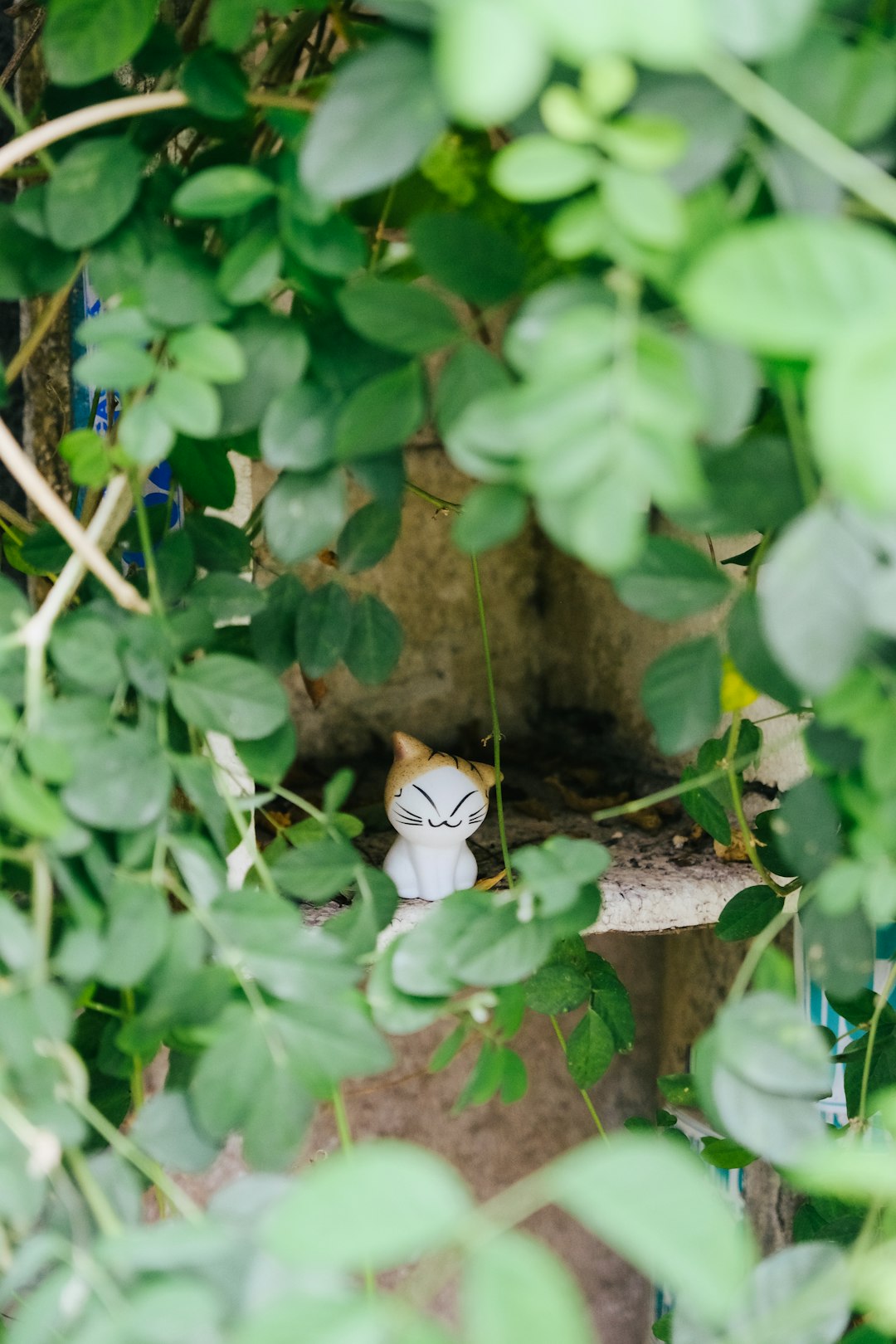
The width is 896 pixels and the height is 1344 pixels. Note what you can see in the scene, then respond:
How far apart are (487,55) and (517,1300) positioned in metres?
0.37

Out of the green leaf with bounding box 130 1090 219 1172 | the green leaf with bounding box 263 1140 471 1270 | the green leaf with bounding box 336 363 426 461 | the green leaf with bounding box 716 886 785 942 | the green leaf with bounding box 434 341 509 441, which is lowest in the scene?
the green leaf with bounding box 716 886 785 942

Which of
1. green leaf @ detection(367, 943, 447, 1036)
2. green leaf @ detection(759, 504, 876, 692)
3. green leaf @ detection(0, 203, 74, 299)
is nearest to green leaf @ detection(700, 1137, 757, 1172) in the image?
green leaf @ detection(367, 943, 447, 1036)

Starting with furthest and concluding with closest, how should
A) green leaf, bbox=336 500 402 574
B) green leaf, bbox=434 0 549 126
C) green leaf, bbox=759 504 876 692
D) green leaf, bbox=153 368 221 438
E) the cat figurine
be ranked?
the cat figurine → green leaf, bbox=336 500 402 574 → green leaf, bbox=153 368 221 438 → green leaf, bbox=759 504 876 692 → green leaf, bbox=434 0 549 126

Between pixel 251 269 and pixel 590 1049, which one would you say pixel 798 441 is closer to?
pixel 251 269

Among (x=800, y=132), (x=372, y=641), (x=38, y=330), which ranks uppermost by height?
(x=800, y=132)

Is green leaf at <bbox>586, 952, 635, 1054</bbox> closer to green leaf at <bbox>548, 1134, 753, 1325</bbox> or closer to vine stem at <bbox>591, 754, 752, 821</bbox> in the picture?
vine stem at <bbox>591, 754, 752, 821</bbox>

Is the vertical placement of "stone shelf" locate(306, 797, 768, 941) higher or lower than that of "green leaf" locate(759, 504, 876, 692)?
lower

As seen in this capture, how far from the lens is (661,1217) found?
32 cm

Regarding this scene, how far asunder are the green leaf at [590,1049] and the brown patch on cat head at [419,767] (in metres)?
0.29

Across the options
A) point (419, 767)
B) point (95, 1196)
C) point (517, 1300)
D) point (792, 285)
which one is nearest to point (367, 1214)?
point (517, 1300)

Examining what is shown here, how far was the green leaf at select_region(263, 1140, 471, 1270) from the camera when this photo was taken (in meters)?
0.30

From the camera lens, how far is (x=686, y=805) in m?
0.95

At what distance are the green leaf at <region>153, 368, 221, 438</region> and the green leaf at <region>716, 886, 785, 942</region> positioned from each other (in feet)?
1.96

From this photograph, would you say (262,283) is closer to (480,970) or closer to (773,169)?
(773,169)
